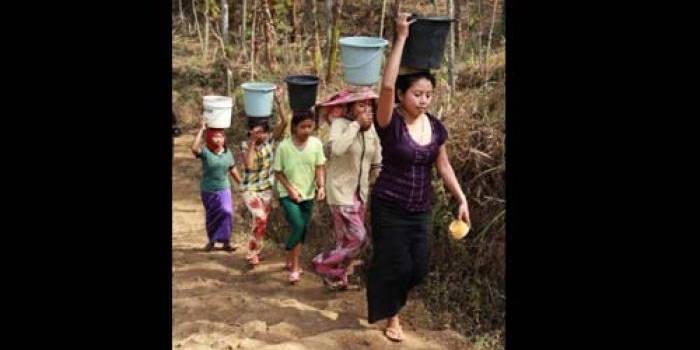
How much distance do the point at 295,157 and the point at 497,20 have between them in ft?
11.4

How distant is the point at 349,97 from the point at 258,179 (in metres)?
1.05

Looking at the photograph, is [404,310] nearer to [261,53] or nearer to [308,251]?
[308,251]

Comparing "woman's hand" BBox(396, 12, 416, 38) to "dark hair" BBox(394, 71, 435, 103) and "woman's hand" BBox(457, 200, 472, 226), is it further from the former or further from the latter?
"woman's hand" BBox(457, 200, 472, 226)

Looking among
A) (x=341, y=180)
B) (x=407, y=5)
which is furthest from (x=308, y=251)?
(x=407, y=5)

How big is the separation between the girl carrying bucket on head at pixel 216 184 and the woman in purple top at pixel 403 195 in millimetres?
1455

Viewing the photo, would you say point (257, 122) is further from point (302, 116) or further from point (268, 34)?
point (268, 34)

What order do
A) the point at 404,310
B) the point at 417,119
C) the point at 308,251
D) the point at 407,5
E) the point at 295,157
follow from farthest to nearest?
the point at 407,5 → the point at 308,251 → the point at 295,157 → the point at 404,310 → the point at 417,119

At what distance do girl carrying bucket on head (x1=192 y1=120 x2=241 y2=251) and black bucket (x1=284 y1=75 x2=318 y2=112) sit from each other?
60cm

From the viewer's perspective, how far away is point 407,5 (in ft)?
22.8

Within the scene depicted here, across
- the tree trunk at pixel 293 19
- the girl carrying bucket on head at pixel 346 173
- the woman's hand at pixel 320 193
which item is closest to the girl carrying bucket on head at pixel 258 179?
the woman's hand at pixel 320 193

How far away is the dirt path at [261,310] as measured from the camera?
4.09 meters

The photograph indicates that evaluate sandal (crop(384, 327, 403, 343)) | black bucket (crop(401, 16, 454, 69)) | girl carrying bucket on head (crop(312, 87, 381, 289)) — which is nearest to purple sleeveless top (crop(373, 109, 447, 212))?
black bucket (crop(401, 16, 454, 69))

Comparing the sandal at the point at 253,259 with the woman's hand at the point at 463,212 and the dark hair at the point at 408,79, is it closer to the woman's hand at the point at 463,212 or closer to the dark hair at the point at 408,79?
the woman's hand at the point at 463,212

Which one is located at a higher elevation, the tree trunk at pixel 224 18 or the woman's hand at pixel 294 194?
the tree trunk at pixel 224 18
